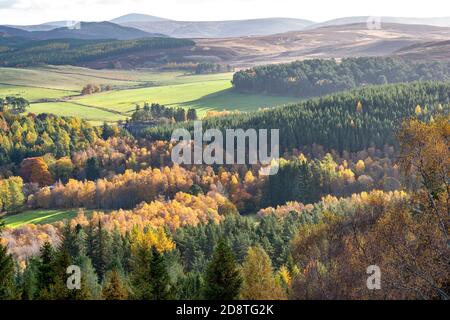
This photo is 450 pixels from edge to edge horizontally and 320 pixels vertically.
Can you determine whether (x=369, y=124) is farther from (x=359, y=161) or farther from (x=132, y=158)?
(x=132, y=158)

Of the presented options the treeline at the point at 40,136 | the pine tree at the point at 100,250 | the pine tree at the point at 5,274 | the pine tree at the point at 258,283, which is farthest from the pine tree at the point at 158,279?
the treeline at the point at 40,136

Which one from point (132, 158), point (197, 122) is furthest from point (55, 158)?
point (197, 122)

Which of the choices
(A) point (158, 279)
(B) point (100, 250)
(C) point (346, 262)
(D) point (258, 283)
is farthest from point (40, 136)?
(C) point (346, 262)

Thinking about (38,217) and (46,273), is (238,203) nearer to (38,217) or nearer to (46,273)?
(38,217)

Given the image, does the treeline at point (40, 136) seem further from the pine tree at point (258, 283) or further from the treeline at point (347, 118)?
the pine tree at point (258, 283)

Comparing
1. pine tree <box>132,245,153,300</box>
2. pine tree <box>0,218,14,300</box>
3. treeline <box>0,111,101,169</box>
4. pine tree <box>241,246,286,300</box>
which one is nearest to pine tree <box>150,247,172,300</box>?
pine tree <box>132,245,153,300</box>

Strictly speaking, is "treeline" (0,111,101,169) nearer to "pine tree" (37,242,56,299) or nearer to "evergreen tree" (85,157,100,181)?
"evergreen tree" (85,157,100,181)
